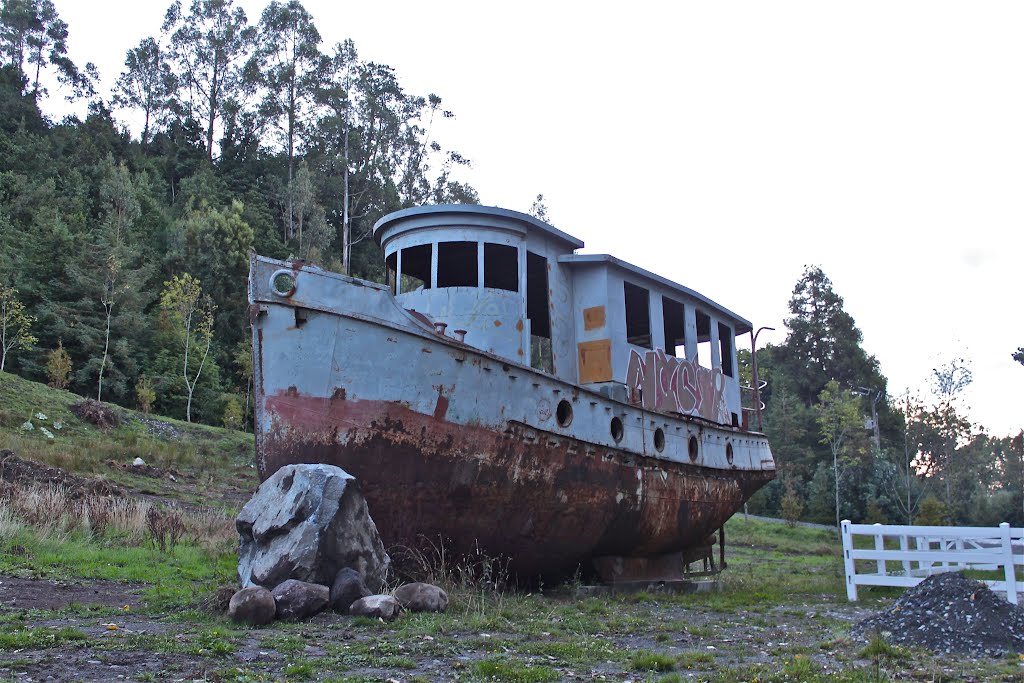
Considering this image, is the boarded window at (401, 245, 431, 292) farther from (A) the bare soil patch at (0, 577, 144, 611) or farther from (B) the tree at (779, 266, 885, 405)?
(B) the tree at (779, 266, 885, 405)

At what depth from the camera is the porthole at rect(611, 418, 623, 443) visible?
1180 cm

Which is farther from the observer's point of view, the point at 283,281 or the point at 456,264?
the point at 456,264

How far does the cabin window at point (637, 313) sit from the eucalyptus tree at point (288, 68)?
40221mm

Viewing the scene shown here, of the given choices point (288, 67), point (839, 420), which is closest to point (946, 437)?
point (839, 420)

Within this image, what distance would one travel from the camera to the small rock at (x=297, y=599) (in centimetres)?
727

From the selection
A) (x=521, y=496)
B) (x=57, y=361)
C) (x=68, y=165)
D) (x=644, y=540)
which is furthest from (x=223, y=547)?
(x=68, y=165)

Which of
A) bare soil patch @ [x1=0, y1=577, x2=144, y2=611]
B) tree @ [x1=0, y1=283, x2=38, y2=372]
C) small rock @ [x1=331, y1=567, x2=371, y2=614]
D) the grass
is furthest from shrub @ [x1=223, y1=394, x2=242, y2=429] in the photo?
small rock @ [x1=331, y1=567, x2=371, y2=614]

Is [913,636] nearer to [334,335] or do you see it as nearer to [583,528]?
[583,528]

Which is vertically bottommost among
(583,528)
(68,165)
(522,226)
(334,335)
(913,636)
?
(913,636)

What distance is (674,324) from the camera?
15.9m

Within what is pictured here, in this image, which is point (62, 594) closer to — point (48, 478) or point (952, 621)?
point (48, 478)

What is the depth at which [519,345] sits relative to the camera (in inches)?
445

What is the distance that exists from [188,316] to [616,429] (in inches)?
1128

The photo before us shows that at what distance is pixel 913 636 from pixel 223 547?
947 centimetres
